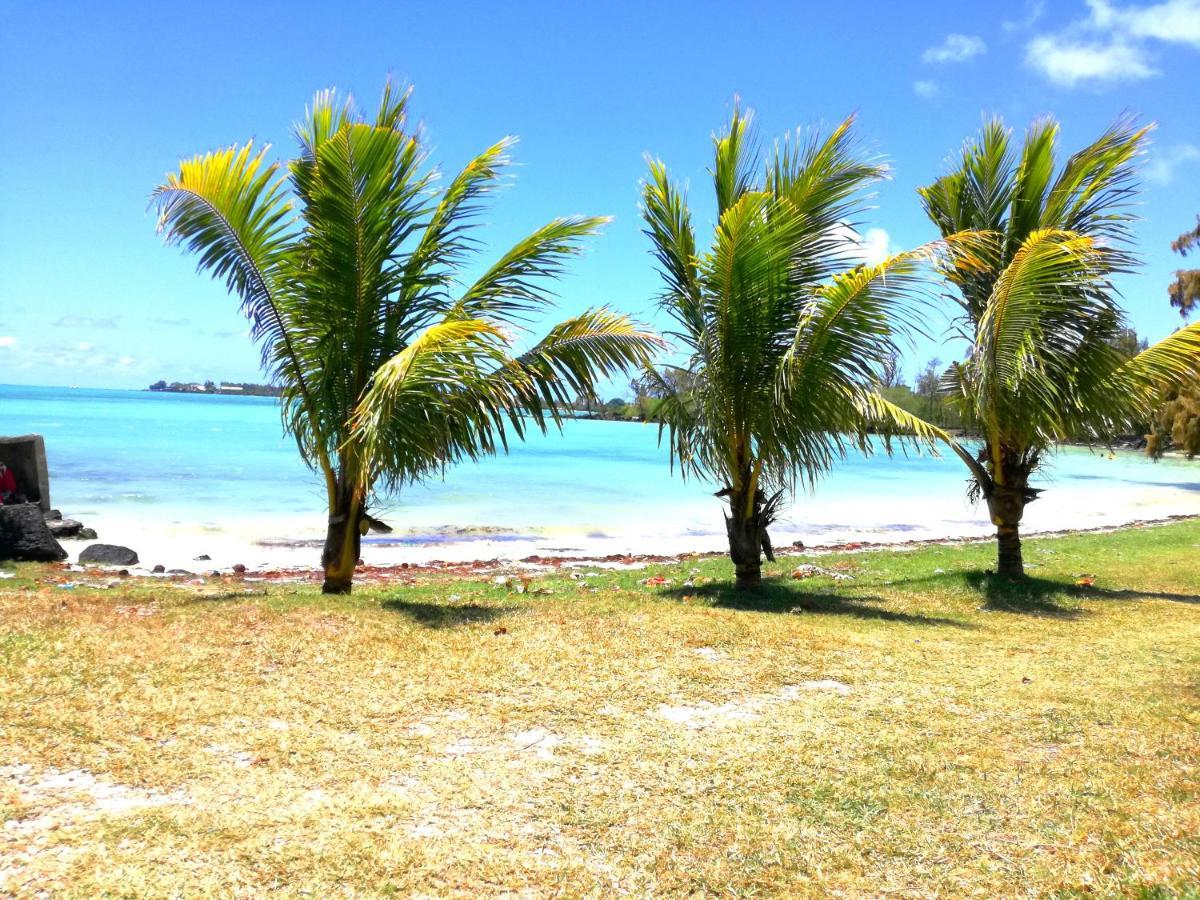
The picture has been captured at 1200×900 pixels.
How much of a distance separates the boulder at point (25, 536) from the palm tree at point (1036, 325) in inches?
549

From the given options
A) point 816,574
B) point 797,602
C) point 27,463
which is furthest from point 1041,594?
point 27,463

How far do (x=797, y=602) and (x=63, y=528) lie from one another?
15.1 metres

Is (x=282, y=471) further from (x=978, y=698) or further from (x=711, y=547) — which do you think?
(x=978, y=698)

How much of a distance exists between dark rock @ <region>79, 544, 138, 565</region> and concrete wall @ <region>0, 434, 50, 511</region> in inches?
95.1

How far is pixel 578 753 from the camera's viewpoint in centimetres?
439

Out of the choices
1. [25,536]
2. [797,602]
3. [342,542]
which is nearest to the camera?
[342,542]

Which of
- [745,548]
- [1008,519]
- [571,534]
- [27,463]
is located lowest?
[571,534]

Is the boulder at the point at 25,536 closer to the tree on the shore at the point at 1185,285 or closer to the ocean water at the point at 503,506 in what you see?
the ocean water at the point at 503,506

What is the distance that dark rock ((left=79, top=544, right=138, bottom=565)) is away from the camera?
15000mm

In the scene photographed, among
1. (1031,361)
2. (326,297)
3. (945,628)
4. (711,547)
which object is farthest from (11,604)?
(711,547)

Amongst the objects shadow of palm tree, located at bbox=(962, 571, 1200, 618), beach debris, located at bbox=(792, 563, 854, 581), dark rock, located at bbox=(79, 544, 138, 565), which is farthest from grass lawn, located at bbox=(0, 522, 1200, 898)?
dark rock, located at bbox=(79, 544, 138, 565)

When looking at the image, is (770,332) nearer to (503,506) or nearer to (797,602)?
(797,602)

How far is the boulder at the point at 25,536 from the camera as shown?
13797 millimetres

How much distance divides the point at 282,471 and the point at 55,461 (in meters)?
9.13
